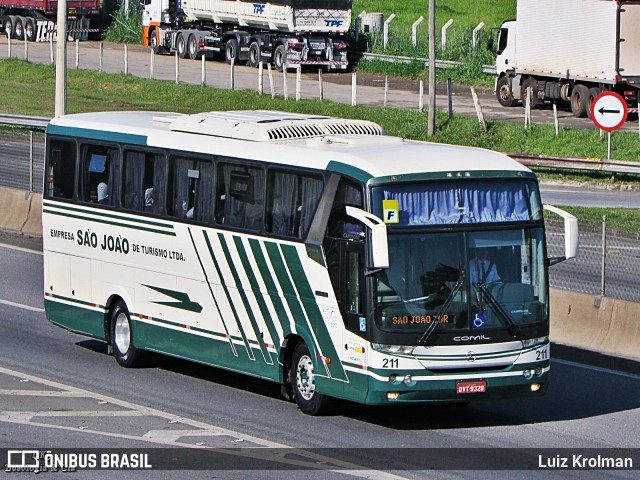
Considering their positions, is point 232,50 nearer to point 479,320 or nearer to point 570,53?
point 570,53

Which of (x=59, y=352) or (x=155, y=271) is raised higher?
(x=155, y=271)

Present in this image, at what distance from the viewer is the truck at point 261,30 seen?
5988cm

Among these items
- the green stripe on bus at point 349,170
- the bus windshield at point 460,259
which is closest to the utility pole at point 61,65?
the green stripe on bus at point 349,170

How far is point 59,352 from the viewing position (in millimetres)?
17469

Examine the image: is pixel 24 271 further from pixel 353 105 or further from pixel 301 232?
pixel 353 105

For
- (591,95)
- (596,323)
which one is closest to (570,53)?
(591,95)

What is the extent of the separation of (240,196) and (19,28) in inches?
2458

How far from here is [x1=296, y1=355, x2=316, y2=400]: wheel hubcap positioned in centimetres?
1419

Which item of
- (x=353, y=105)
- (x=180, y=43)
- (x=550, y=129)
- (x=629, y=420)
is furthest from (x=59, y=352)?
(x=180, y=43)

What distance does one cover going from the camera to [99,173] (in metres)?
17.3

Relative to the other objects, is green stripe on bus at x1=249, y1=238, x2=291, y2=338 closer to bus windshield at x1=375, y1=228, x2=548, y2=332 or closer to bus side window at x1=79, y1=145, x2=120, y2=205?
bus windshield at x1=375, y1=228, x2=548, y2=332

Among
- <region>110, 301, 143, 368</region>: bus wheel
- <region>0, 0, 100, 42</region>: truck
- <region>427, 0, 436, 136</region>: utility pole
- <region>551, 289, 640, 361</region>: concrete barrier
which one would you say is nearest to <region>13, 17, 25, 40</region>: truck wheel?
<region>0, 0, 100, 42</region>: truck

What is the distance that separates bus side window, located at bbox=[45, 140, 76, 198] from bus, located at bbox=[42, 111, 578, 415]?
55 cm

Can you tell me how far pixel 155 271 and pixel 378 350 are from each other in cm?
398
